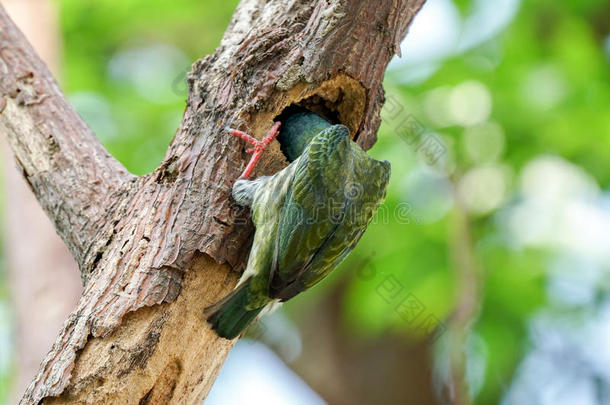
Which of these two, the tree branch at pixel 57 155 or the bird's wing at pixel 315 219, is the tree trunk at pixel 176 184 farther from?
the bird's wing at pixel 315 219

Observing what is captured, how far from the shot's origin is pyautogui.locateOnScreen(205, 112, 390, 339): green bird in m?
3.28

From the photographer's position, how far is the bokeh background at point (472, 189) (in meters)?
5.04

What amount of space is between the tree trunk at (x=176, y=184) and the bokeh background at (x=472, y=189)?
1223mm

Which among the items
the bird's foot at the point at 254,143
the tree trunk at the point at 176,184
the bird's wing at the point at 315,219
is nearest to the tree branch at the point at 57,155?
the tree trunk at the point at 176,184

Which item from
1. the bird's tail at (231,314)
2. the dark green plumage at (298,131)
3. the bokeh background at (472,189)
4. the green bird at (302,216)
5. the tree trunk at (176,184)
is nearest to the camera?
the tree trunk at (176,184)

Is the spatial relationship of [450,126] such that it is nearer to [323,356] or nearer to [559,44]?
[559,44]

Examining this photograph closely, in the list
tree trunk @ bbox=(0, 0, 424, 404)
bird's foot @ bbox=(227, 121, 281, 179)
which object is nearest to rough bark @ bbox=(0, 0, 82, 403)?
tree trunk @ bbox=(0, 0, 424, 404)

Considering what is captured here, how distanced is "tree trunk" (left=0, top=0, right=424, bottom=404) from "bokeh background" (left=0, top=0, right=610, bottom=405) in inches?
48.2

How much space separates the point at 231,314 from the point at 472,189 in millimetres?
2683

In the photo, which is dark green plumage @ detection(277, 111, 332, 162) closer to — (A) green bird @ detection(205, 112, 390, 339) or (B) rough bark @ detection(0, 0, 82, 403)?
(A) green bird @ detection(205, 112, 390, 339)

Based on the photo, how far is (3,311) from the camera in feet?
26.0

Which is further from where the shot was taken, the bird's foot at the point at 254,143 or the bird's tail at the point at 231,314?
the bird's foot at the point at 254,143

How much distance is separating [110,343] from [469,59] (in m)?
3.45

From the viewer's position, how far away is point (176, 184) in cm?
322
